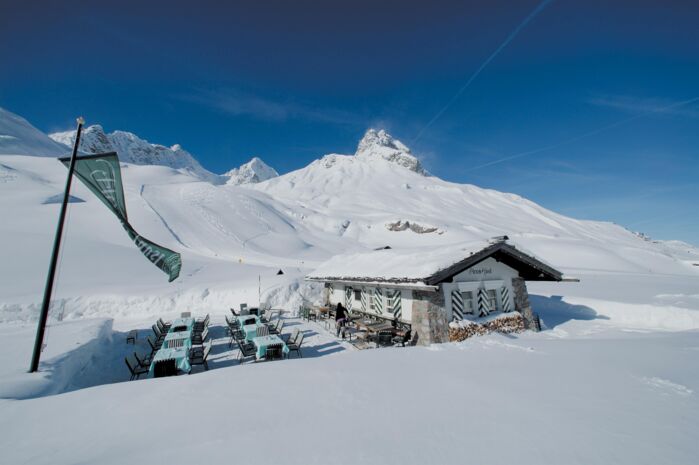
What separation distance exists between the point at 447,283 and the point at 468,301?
142 centimetres

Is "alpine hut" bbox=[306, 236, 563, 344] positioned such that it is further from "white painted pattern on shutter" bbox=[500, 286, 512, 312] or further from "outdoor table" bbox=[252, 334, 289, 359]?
"outdoor table" bbox=[252, 334, 289, 359]

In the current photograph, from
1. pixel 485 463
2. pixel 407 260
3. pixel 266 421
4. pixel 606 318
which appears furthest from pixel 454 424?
pixel 606 318

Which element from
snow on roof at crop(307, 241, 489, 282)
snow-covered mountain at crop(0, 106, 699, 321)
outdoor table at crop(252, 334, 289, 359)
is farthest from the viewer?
snow-covered mountain at crop(0, 106, 699, 321)

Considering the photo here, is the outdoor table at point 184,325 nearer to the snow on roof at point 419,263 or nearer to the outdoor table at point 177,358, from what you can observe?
the outdoor table at point 177,358

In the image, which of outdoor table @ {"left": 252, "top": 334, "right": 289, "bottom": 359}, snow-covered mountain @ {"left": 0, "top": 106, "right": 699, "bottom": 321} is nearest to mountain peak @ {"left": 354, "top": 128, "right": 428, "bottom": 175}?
snow-covered mountain @ {"left": 0, "top": 106, "right": 699, "bottom": 321}

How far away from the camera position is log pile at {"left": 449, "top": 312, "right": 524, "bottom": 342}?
11.1 metres

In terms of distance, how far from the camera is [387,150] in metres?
158

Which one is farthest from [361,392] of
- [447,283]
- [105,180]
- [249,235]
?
[249,235]

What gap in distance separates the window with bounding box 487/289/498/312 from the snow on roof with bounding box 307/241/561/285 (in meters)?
1.87

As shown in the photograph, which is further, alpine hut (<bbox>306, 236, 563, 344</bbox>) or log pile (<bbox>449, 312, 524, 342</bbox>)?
log pile (<bbox>449, 312, 524, 342</bbox>)

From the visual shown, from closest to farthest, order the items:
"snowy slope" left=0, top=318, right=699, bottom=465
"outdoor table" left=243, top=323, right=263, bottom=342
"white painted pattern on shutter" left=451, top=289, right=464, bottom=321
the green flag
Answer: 1. "snowy slope" left=0, top=318, right=699, bottom=465
2. the green flag
3. "white painted pattern on shutter" left=451, top=289, right=464, bottom=321
4. "outdoor table" left=243, top=323, right=263, bottom=342

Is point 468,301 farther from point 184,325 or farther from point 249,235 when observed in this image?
point 249,235

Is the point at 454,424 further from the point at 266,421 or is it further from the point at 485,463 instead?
the point at 266,421

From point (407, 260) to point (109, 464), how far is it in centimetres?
1106
